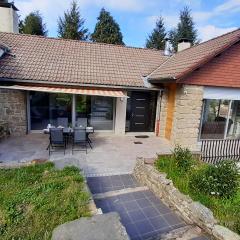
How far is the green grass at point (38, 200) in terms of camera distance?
17.6 feet

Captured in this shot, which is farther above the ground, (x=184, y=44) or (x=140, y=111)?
(x=184, y=44)

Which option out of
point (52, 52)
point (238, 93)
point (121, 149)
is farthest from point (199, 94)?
point (52, 52)

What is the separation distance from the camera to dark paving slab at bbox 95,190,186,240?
6633mm

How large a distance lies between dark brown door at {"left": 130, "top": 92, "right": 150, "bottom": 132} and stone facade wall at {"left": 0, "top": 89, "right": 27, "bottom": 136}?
8.43 metres

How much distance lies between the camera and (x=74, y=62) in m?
17.9

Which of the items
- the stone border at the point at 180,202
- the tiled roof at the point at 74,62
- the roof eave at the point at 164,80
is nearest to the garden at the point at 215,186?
the stone border at the point at 180,202

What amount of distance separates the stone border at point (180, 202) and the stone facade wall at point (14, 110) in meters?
10.1

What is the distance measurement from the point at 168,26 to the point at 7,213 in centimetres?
5411

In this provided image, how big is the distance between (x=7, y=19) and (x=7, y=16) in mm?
267

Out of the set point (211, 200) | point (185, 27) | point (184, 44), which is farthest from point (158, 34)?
point (211, 200)

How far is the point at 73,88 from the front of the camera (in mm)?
15930

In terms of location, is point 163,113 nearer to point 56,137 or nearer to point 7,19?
point 56,137

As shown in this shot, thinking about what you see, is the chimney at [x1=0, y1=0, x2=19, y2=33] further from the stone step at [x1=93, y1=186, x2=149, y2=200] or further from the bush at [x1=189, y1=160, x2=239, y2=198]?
the bush at [x1=189, y1=160, x2=239, y2=198]

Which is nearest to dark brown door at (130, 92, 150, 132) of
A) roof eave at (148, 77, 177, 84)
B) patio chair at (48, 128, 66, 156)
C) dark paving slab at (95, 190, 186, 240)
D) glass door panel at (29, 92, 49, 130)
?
roof eave at (148, 77, 177, 84)
